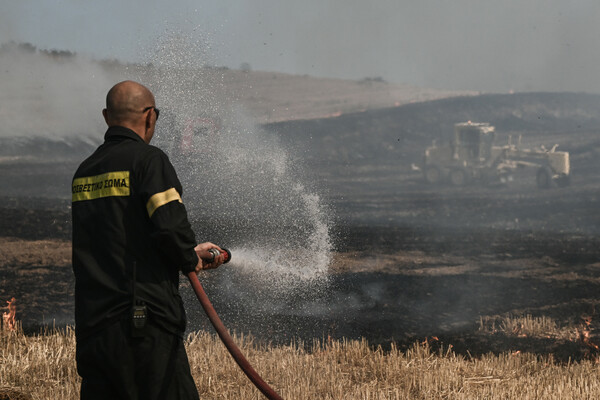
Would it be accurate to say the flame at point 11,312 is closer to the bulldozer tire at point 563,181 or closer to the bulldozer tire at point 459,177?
the bulldozer tire at point 459,177

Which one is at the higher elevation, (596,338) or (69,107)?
(69,107)

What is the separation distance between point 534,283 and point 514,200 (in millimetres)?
14119

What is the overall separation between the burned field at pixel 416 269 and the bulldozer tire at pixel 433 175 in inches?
18.6

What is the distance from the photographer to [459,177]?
93.6 feet

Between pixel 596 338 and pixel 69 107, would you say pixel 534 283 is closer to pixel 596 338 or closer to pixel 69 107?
pixel 596 338

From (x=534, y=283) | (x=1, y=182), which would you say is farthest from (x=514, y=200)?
(x=1, y=182)

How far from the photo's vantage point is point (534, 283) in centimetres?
1276

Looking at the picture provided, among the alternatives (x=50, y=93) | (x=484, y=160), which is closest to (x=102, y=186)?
(x=484, y=160)

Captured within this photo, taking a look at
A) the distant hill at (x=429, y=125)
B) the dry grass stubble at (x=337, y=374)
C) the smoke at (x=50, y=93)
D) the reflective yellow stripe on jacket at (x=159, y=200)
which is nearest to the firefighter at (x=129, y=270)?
the reflective yellow stripe on jacket at (x=159, y=200)

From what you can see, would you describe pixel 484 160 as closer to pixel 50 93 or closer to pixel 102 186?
pixel 50 93

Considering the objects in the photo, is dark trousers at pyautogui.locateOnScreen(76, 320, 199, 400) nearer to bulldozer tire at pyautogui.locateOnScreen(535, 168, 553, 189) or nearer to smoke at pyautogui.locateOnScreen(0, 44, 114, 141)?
bulldozer tire at pyautogui.locateOnScreen(535, 168, 553, 189)

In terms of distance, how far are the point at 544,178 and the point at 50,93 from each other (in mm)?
26014

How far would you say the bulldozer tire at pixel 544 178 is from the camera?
91.1 ft

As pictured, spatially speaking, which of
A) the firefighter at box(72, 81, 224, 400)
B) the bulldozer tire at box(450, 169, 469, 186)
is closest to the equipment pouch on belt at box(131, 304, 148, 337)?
the firefighter at box(72, 81, 224, 400)
